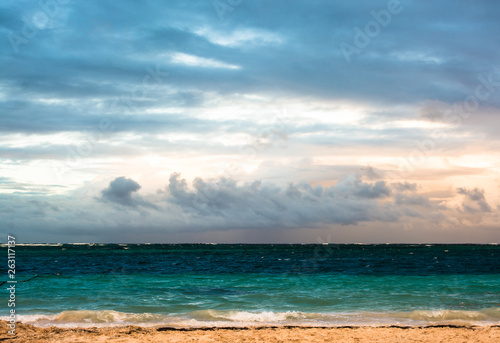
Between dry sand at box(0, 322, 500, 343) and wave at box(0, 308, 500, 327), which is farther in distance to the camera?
wave at box(0, 308, 500, 327)

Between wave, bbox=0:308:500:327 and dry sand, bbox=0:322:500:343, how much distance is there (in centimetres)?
178

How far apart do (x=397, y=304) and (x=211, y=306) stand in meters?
11.5

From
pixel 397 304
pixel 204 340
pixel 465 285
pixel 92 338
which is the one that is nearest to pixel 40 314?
pixel 92 338

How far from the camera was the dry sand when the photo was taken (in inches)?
617

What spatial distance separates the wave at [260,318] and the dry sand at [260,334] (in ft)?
5.85

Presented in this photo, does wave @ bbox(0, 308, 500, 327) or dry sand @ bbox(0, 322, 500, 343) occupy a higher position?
dry sand @ bbox(0, 322, 500, 343)

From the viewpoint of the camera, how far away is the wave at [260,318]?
64.4ft

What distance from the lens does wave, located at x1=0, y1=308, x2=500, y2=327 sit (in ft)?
64.4

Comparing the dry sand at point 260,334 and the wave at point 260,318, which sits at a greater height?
the dry sand at point 260,334

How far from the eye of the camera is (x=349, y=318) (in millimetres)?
20875

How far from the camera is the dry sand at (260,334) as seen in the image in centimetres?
1566

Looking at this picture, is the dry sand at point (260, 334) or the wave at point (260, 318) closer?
the dry sand at point (260, 334)

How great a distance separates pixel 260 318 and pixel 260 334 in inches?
168

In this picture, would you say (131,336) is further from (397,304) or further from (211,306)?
(397,304)
